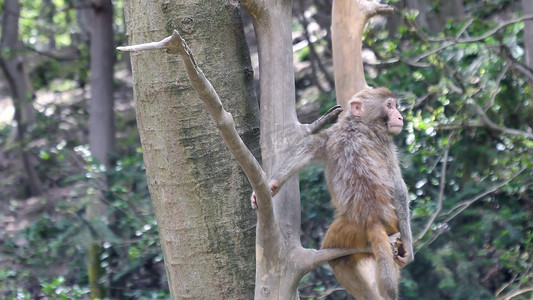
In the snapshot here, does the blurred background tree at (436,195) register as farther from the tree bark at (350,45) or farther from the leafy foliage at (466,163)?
the tree bark at (350,45)

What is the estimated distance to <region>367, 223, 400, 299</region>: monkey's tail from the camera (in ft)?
10.7

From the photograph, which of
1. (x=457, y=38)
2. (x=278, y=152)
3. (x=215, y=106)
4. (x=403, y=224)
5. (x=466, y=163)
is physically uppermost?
(x=457, y=38)

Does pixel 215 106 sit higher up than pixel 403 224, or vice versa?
pixel 215 106

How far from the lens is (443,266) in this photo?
5598 mm

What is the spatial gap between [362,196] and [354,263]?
39 centimetres

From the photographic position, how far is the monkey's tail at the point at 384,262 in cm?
327

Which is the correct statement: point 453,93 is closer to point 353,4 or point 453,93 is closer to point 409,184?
point 409,184

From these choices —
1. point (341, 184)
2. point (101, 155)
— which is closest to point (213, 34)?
point (341, 184)

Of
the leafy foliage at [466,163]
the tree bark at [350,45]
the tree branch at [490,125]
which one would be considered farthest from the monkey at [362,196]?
the tree branch at [490,125]

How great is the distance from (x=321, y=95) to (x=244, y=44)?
3915 millimetres

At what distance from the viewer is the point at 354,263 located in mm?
3543

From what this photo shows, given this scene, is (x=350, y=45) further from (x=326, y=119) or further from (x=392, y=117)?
(x=326, y=119)

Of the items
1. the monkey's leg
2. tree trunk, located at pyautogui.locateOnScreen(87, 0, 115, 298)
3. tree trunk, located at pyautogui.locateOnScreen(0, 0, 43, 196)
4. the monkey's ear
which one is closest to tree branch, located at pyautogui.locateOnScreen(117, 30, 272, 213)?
the monkey's leg

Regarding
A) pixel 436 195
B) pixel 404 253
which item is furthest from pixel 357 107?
pixel 436 195
